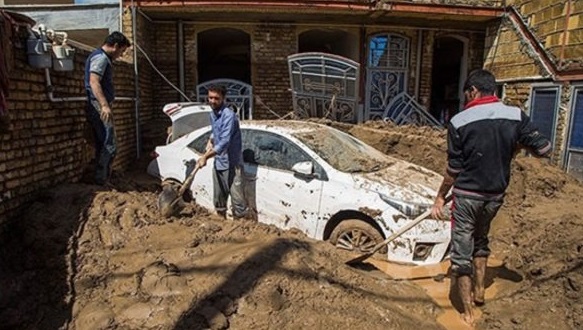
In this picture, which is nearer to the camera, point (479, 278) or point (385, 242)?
point (479, 278)

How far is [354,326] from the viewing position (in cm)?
320

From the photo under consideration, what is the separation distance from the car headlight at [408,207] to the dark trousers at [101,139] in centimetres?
322

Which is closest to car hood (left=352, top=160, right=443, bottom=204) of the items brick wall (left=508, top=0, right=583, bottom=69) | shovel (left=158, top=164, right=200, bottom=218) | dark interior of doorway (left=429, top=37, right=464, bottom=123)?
shovel (left=158, top=164, right=200, bottom=218)

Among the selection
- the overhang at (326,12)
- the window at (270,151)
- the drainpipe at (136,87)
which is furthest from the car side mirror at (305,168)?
the overhang at (326,12)

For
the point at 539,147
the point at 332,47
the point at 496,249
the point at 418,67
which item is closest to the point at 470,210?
the point at 539,147

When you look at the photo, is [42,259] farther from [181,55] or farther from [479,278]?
[181,55]

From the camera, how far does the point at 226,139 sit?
4.97m

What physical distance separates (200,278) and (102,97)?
8.29 ft

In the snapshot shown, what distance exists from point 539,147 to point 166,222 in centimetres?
346

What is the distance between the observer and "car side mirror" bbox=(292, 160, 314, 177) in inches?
187

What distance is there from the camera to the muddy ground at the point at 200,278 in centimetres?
315

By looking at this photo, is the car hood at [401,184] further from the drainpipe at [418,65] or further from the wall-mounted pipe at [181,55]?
the wall-mounted pipe at [181,55]

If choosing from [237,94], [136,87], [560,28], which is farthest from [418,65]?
[136,87]

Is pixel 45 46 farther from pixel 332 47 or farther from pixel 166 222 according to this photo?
pixel 332 47
